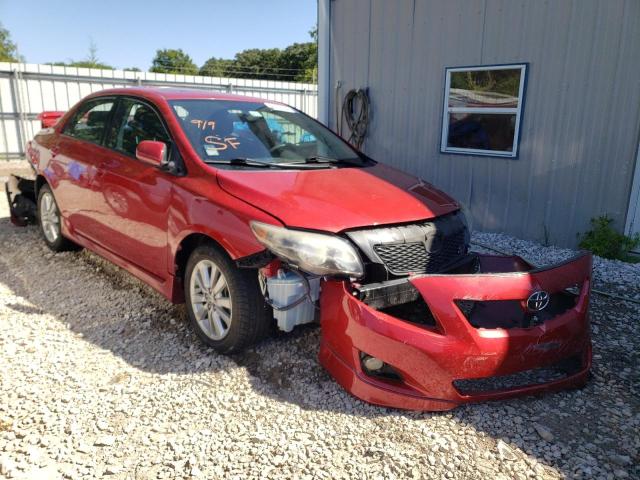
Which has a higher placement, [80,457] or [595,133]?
[595,133]

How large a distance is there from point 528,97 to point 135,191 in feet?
15.6

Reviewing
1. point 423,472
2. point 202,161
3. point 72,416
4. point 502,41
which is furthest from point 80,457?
point 502,41

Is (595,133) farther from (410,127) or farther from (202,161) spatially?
(202,161)

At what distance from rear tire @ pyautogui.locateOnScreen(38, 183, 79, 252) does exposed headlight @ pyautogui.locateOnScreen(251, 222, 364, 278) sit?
3227 mm

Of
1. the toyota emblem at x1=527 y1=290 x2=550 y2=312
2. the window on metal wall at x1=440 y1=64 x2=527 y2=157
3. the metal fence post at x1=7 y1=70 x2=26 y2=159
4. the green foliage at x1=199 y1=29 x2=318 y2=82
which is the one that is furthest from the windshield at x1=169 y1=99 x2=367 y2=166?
the green foliage at x1=199 y1=29 x2=318 y2=82

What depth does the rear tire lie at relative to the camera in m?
4.96

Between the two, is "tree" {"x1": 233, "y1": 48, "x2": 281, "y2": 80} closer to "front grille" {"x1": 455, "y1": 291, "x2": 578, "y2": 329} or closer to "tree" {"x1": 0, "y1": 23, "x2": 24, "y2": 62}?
"tree" {"x1": 0, "y1": 23, "x2": 24, "y2": 62}

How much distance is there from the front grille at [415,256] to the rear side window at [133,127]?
1.78m

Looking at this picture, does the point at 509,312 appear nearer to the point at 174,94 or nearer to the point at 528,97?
the point at 174,94

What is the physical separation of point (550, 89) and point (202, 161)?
451cm

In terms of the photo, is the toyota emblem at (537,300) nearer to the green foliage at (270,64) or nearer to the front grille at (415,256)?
the front grille at (415,256)

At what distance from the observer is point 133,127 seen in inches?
153

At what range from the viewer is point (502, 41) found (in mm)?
6164

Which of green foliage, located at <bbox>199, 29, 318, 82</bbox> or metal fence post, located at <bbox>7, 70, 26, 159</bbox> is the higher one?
green foliage, located at <bbox>199, 29, 318, 82</bbox>
